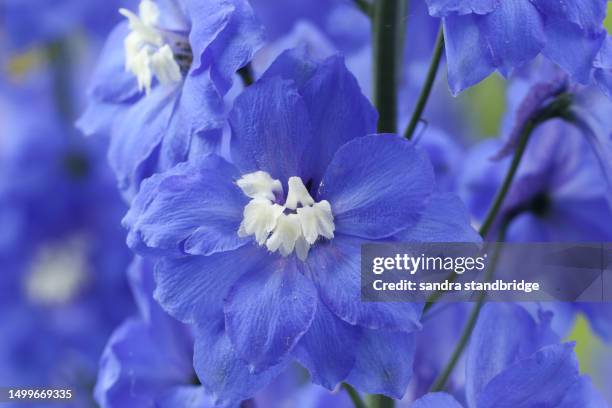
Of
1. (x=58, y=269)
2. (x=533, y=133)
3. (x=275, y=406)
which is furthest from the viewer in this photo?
(x=58, y=269)

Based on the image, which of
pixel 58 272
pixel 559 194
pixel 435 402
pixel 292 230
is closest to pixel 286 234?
pixel 292 230

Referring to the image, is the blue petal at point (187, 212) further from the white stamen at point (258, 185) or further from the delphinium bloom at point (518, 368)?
the delphinium bloom at point (518, 368)

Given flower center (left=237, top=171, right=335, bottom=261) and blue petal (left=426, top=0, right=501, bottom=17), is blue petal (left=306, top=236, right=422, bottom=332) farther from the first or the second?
blue petal (left=426, top=0, right=501, bottom=17)

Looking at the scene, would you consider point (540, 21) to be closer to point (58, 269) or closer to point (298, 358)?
point (298, 358)

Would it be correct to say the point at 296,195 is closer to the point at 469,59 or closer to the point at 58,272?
the point at 469,59

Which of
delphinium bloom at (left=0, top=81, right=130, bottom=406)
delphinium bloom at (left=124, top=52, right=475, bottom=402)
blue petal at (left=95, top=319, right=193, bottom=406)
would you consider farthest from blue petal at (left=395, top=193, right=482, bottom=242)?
delphinium bloom at (left=0, top=81, right=130, bottom=406)

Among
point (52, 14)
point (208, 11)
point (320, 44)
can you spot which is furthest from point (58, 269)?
point (208, 11)
